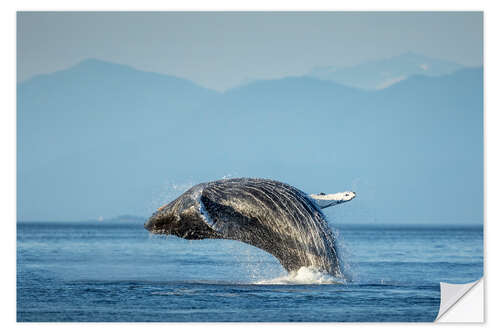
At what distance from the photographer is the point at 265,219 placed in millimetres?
15219

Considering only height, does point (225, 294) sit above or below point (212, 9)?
below

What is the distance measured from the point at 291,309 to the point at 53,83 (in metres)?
6.82

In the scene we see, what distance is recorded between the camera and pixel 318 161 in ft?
78.8

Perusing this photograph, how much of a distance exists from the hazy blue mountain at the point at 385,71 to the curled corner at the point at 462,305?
440 centimetres

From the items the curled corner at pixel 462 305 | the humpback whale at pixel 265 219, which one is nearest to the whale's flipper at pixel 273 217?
the humpback whale at pixel 265 219

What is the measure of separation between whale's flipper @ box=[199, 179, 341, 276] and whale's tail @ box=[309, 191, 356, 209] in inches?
5.0

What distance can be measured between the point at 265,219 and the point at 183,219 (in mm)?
1561

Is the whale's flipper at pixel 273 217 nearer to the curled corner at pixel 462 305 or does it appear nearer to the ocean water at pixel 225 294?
the ocean water at pixel 225 294

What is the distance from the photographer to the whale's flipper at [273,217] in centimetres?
1498

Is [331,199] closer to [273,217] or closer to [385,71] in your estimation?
[273,217]

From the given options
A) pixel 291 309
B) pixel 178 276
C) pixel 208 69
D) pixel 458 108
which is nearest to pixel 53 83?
pixel 208 69

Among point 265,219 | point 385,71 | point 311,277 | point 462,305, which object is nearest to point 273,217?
point 265,219

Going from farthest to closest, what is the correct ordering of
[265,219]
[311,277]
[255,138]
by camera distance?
[255,138] → [311,277] → [265,219]
